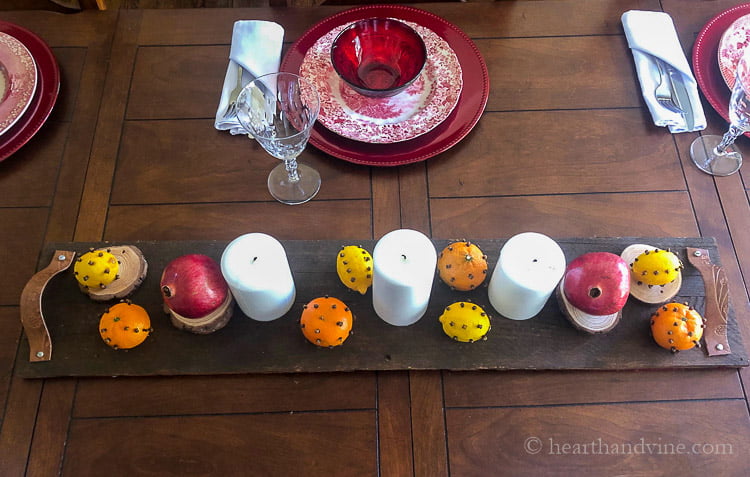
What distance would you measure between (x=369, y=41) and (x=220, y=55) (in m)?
0.22

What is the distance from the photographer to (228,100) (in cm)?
72

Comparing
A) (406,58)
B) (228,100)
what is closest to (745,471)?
(406,58)

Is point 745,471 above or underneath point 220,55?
underneath

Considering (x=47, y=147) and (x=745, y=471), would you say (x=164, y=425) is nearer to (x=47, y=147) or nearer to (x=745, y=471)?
(x=47, y=147)

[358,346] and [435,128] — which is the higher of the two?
[435,128]

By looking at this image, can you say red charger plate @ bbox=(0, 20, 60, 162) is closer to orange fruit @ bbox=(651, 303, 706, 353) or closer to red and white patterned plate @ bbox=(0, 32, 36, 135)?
red and white patterned plate @ bbox=(0, 32, 36, 135)

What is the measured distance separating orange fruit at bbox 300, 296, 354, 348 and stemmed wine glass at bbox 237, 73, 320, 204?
0.16 meters

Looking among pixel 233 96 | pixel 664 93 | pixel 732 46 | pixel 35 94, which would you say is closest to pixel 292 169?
pixel 233 96

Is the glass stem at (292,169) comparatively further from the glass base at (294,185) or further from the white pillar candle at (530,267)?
the white pillar candle at (530,267)

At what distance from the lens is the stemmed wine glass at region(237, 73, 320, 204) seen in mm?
640

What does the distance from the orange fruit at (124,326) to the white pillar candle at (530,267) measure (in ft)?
1.19

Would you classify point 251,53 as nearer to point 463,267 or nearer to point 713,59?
point 463,267

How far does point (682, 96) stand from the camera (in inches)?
28.5

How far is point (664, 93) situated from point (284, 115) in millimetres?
493
